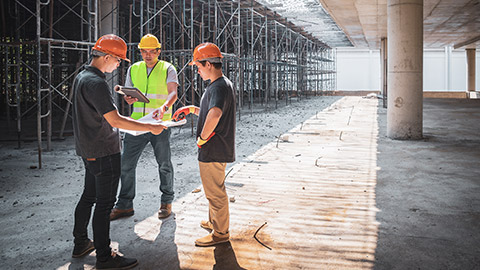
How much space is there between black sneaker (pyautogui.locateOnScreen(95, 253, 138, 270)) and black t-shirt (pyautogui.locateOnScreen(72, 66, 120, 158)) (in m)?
0.85

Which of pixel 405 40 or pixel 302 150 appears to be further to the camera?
pixel 405 40

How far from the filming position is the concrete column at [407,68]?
1059cm

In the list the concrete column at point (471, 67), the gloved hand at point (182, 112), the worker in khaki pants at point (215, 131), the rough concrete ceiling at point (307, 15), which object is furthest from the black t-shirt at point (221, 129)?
the concrete column at point (471, 67)

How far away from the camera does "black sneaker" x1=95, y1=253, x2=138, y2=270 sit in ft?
11.1

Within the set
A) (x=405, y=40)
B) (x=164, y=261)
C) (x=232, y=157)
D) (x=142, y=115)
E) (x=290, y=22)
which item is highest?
(x=290, y=22)

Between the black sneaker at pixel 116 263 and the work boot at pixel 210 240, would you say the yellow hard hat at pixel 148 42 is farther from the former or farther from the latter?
the black sneaker at pixel 116 263

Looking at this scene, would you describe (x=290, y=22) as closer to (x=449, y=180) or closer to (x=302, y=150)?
(x=302, y=150)

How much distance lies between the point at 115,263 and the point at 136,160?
152 cm

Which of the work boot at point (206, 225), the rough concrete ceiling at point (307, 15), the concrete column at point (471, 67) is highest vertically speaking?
the rough concrete ceiling at point (307, 15)

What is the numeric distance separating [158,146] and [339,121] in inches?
463

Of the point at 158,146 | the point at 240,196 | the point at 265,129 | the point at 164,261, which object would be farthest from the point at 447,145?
the point at 164,261

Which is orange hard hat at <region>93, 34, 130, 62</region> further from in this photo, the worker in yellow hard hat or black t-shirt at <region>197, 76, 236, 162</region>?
the worker in yellow hard hat

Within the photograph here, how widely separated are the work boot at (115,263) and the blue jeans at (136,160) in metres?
1.33

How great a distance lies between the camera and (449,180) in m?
6.41
